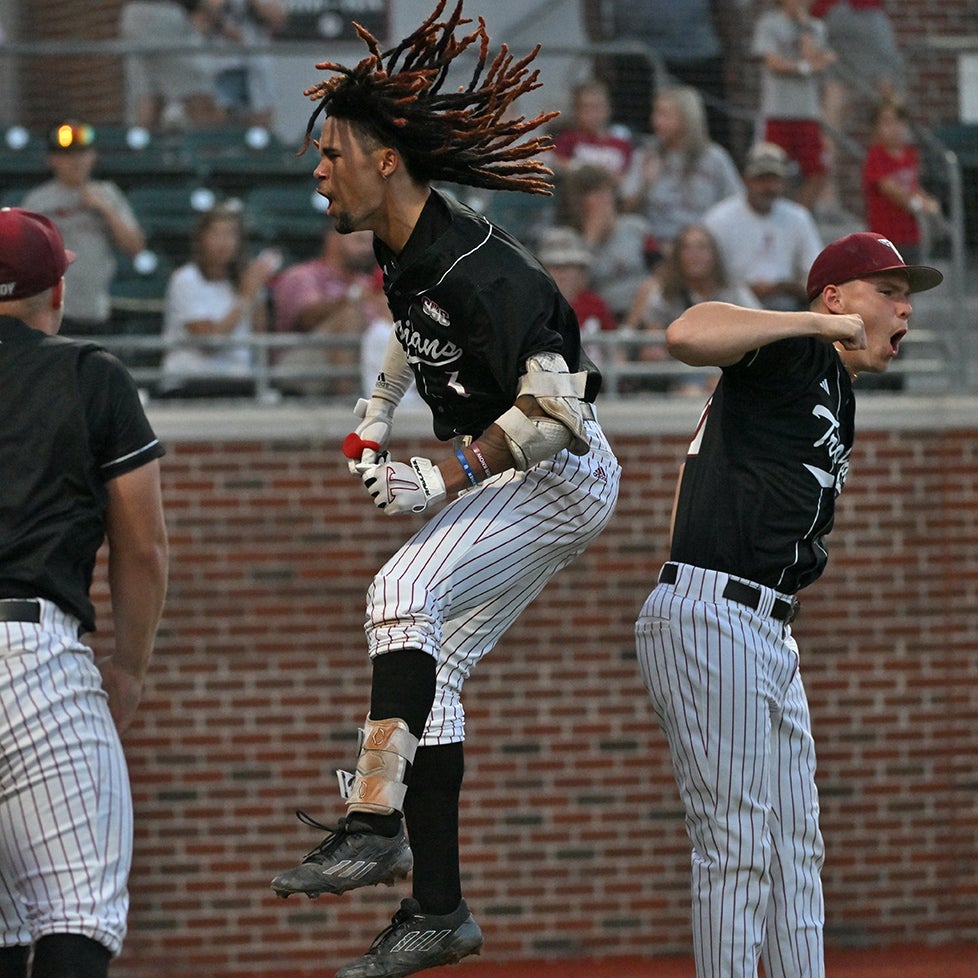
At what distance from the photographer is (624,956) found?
28.1 feet

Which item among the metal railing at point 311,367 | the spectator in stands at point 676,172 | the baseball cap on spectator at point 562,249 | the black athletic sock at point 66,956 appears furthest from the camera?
the spectator in stands at point 676,172

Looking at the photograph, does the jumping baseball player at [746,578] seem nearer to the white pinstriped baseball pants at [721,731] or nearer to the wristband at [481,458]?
the white pinstriped baseball pants at [721,731]

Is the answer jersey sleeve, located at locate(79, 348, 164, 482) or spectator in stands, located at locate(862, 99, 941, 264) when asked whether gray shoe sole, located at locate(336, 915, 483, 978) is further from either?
spectator in stands, located at locate(862, 99, 941, 264)

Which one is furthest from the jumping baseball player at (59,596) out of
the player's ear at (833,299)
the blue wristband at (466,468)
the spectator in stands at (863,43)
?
the spectator in stands at (863,43)

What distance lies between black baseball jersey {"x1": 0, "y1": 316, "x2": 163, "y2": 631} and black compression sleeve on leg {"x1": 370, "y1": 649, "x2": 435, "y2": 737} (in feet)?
2.33

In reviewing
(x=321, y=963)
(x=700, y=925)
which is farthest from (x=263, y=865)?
(x=700, y=925)

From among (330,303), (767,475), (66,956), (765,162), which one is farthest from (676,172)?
(66,956)

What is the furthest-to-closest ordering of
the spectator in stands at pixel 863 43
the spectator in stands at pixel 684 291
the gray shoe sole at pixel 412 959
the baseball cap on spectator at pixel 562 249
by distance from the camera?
the spectator in stands at pixel 863 43 → the spectator in stands at pixel 684 291 → the baseball cap on spectator at pixel 562 249 → the gray shoe sole at pixel 412 959

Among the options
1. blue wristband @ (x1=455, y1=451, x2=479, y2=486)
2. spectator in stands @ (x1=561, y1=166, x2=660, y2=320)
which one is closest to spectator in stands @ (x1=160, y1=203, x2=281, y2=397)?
spectator in stands @ (x1=561, y1=166, x2=660, y2=320)

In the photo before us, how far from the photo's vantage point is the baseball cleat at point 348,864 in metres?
3.75

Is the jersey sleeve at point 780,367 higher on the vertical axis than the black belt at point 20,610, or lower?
higher

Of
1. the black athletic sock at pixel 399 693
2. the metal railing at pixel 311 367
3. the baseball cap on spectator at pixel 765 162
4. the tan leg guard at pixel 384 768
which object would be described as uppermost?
the baseball cap on spectator at pixel 765 162

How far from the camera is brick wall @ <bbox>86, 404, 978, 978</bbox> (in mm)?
8312

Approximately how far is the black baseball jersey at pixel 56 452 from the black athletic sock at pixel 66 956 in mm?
720
